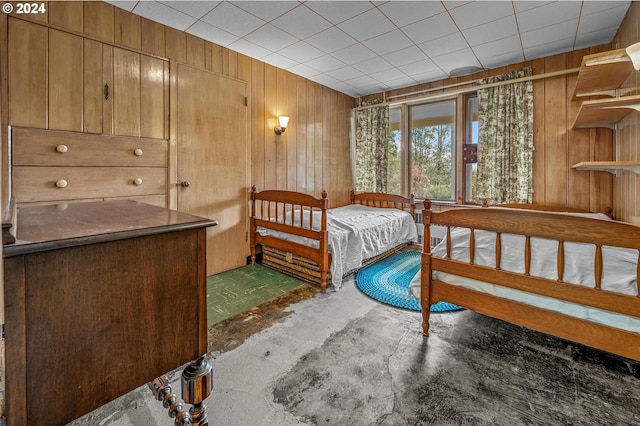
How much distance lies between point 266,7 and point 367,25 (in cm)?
93

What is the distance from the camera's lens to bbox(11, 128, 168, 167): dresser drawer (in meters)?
2.15

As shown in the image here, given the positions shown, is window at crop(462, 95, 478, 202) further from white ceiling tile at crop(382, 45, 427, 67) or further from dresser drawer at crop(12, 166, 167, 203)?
dresser drawer at crop(12, 166, 167, 203)

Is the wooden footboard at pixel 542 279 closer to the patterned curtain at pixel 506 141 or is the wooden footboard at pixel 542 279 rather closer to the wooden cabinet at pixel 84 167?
the patterned curtain at pixel 506 141

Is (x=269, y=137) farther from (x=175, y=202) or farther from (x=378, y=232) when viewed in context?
(x=378, y=232)

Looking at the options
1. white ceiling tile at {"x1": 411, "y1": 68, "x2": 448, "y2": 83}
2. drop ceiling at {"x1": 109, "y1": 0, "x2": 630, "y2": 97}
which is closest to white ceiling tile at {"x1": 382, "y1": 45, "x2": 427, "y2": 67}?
drop ceiling at {"x1": 109, "y1": 0, "x2": 630, "y2": 97}

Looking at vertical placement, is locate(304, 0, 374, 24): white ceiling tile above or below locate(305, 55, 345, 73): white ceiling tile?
below

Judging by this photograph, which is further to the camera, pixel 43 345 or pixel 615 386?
pixel 615 386

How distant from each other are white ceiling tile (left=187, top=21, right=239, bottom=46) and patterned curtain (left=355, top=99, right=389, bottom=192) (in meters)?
2.47

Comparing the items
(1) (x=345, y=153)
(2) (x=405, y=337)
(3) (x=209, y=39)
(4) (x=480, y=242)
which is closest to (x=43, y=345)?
(2) (x=405, y=337)

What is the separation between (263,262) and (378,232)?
4.62 ft

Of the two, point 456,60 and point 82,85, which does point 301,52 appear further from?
point 82,85

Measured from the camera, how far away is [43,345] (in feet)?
2.09

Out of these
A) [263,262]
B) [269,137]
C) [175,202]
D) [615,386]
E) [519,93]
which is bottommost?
[615,386]

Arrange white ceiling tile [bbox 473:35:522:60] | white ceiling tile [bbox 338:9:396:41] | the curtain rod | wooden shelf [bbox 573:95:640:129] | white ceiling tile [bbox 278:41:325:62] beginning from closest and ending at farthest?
wooden shelf [bbox 573:95:640:129] → white ceiling tile [bbox 338:9:396:41] → white ceiling tile [bbox 473:35:522:60] → white ceiling tile [bbox 278:41:325:62] → the curtain rod
